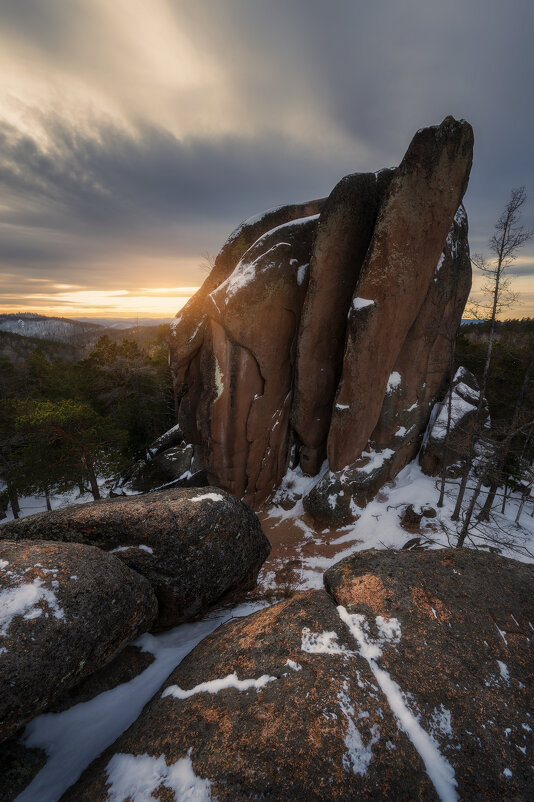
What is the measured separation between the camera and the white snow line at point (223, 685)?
3334 millimetres

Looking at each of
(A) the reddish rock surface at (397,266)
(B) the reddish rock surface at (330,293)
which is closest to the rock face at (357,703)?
(A) the reddish rock surface at (397,266)

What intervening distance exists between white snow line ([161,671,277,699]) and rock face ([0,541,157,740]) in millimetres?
1015

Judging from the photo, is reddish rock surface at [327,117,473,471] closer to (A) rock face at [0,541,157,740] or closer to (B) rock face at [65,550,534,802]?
(B) rock face at [65,550,534,802]

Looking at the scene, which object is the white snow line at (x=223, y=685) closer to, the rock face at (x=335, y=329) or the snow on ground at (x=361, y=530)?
the snow on ground at (x=361, y=530)

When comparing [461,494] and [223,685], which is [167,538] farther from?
[461,494]

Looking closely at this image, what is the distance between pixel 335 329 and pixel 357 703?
457 inches

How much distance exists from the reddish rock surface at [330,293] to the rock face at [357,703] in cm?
975

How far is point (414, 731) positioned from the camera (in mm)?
2891

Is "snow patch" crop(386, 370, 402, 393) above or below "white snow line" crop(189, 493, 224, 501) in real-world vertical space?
above

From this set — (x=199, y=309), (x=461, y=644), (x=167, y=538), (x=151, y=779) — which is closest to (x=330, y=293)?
(x=199, y=309)

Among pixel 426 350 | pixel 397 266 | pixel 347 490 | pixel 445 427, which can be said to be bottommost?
pixel 347 490

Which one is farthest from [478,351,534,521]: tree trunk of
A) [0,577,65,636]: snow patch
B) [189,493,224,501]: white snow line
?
[0,577,65,636]: snow patch

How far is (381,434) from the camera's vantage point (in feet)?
46.3

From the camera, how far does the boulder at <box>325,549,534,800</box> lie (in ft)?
9.08
